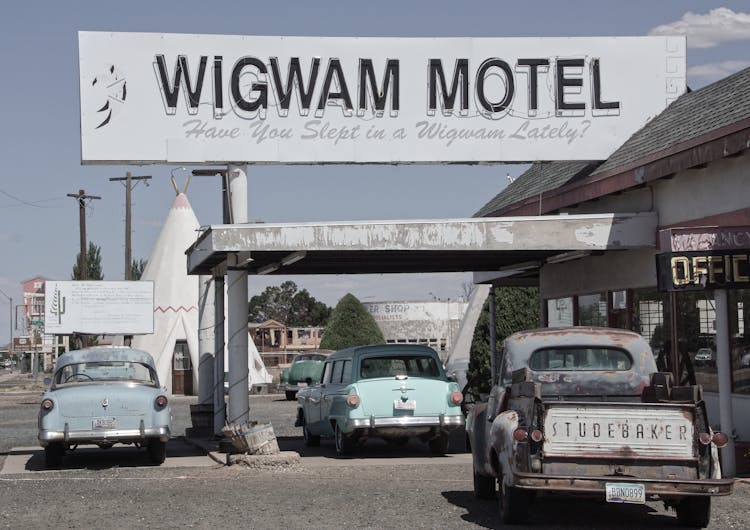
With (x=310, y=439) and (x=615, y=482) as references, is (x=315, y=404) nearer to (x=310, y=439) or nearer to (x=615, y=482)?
(x=310, y=439)

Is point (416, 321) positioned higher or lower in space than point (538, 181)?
lower

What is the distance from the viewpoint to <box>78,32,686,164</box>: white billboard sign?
1792 centimetres

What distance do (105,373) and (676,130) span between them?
28.8 feet

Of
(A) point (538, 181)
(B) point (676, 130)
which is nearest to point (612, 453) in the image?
(B) point (676, 130)

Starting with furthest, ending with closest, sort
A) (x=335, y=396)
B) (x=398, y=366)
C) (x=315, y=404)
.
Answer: (x=315, y=404), (x=335, y=396), (x=398, y=366)

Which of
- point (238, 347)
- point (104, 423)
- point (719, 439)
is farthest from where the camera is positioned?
point (238, 347)

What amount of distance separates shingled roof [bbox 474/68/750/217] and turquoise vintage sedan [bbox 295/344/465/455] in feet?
13.2

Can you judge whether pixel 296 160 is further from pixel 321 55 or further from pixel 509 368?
pixel 509 368

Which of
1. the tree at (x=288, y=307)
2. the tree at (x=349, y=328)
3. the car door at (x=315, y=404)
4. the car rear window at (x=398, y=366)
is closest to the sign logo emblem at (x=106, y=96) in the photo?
the car door at (x=315, y=404)

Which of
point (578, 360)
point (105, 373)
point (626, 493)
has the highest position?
point (578, 360)

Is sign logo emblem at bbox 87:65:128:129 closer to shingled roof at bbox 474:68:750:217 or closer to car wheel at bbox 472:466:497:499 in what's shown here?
shingled roof at bbox 474:68:750:217

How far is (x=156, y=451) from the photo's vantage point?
51.1ft

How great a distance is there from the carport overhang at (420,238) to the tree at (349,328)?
32968 millimetres

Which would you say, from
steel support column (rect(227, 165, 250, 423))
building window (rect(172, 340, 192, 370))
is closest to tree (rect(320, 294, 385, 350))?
building window (rect(172, 340, 192, 370))
